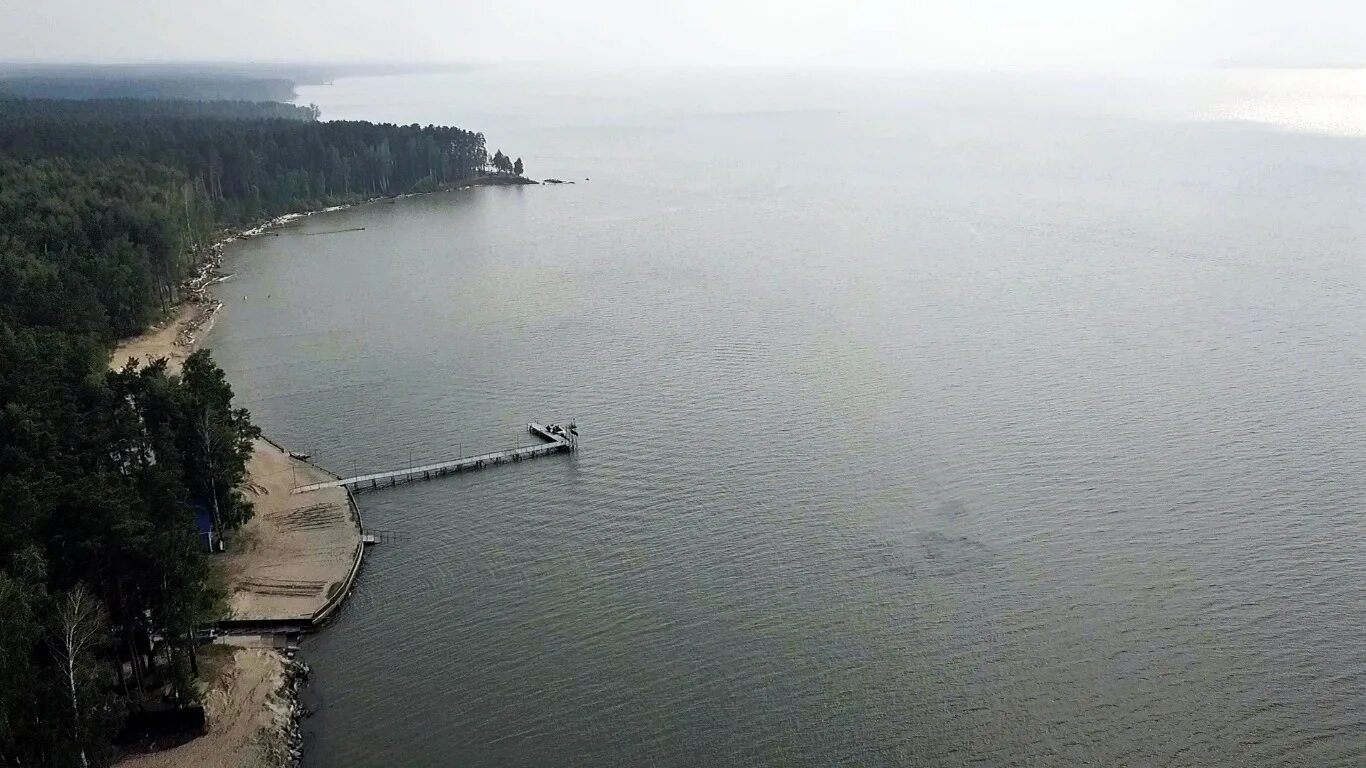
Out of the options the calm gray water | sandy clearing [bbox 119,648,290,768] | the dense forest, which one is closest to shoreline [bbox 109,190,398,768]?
sandy clearing [bbox 119,648,290,768]

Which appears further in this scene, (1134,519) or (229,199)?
(229,199)

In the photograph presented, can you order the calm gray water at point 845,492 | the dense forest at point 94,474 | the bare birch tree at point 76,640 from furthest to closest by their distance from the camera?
the calm gray water at point 845,492, the dense forest at point 94,474, the bare birch tree at point 76,640

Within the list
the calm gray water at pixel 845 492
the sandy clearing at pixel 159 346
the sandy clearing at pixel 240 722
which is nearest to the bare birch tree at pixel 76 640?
the sandy clearing at pixel 240 722

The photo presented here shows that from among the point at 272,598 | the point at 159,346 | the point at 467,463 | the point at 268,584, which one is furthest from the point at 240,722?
the point at 159,346

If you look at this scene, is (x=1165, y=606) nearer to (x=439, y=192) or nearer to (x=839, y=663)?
(x=839, y=663)

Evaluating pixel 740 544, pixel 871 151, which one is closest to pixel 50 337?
pixel 740 544

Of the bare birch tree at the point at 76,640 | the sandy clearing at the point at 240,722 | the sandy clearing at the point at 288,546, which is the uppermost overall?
the bare birch tree at the point at 76,640

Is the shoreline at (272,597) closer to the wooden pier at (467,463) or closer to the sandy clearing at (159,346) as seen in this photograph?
the wooden pier at (467,463)
